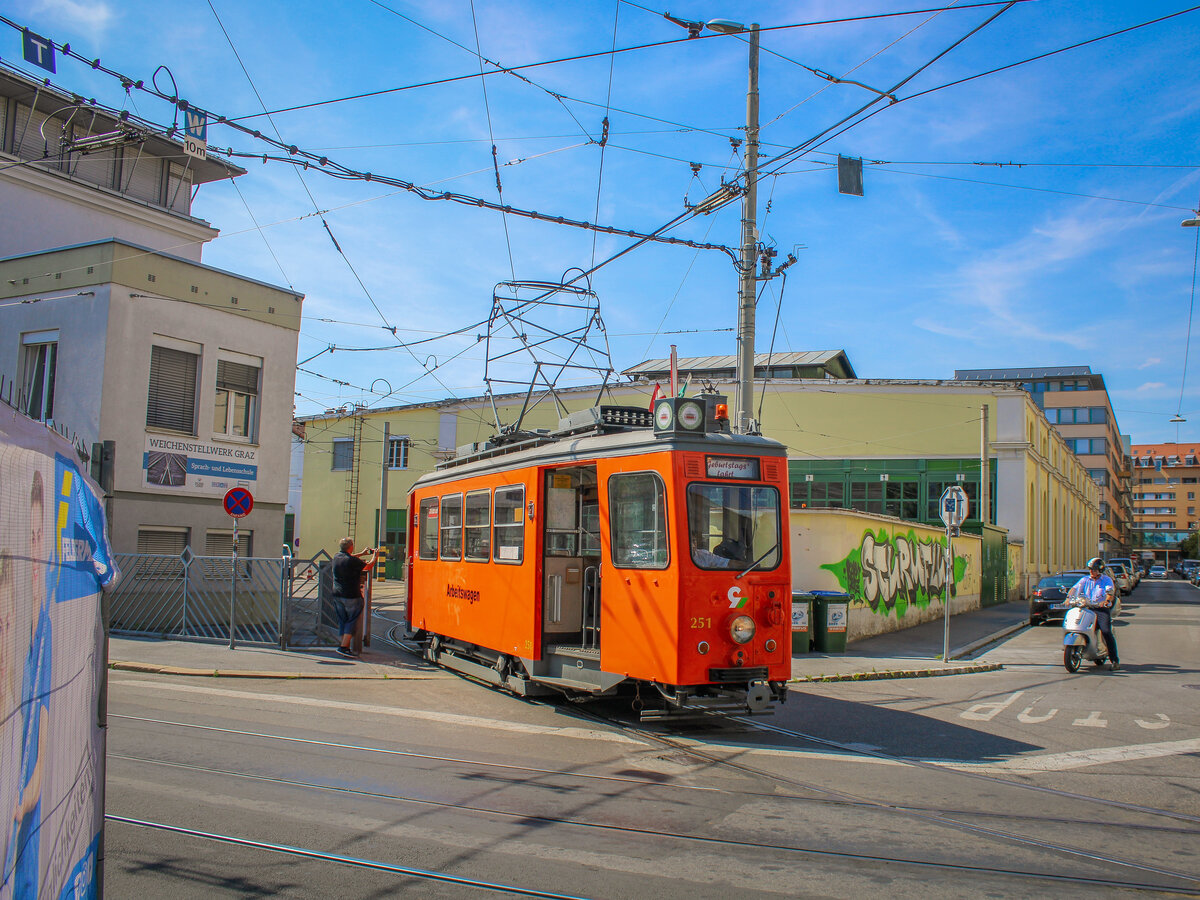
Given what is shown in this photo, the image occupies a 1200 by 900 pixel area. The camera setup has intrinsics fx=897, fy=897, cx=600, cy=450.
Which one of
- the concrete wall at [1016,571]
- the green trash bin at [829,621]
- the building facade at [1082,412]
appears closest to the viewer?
the green trash bin at [829,621]

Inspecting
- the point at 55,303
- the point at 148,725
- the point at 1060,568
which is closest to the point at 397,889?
the point at 148,725

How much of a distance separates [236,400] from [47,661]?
17.5m

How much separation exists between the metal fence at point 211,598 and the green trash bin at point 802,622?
7893mm

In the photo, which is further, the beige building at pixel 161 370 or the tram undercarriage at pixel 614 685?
the beige building at pixel 161 370

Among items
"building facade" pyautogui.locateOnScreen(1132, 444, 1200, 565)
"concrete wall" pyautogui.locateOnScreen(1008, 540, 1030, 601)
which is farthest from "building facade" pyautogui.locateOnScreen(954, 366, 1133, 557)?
"building facade" pyautogui.locateOnScreen(1132, 444, 1200, 565)

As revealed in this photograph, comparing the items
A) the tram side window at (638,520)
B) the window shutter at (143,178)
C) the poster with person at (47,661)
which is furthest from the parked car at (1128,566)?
the poster with person at (47,661)

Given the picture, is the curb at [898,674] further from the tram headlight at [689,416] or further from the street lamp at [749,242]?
the tram headlight at [689,416]

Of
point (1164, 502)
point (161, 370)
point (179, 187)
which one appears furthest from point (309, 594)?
point (1164, 502)

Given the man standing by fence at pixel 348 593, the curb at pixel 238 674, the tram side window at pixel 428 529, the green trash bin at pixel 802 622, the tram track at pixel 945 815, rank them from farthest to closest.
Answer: the green trash bin at pixel 802 622
the man standing by fence at pixel 348 593
the tram side window at pixel 428 529
the curb at pixel 238 674
the tram track at pixel 945 815

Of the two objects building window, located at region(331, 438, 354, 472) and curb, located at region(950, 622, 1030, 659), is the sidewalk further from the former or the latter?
building window, located at region(331, 438, 354, 472)

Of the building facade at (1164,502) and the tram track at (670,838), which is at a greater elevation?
the building facade at (1164,502)

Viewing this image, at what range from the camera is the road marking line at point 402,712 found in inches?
344

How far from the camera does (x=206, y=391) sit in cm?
1788

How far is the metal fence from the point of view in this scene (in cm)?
1458
